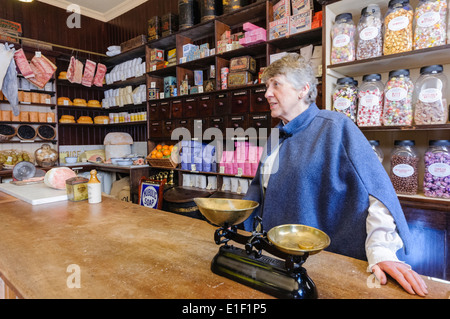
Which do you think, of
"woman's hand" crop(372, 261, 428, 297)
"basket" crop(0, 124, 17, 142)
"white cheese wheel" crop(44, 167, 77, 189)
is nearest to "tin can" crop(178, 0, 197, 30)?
"white cheese wheel" crop(44, 167, 77, 189)

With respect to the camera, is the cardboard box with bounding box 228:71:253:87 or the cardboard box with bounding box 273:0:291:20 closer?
the cardboard box with bounding box 273:0:291:20

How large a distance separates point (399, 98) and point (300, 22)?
3.99 ft

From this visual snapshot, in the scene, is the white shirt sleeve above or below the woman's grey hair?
below

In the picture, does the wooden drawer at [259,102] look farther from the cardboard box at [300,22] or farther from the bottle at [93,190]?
the bottle at [93,190]

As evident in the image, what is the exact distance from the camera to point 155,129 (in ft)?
13.3

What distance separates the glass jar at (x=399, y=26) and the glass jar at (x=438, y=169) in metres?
0.68

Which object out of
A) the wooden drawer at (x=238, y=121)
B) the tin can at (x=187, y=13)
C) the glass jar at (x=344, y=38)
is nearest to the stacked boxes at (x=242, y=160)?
the wooden drawer at (x=238, y=121)

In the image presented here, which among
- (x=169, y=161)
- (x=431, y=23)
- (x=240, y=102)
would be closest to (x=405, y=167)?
(x=431, y=23)

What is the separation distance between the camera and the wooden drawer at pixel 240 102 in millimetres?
2943

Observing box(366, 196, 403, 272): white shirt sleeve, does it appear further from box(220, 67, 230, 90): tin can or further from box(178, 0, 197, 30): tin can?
box(178, 0, 197, 30): tin can

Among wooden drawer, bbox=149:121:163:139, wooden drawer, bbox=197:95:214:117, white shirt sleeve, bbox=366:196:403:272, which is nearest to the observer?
white shirt sleeve, bbox=366:196:403:272

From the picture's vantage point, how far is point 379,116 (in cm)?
195

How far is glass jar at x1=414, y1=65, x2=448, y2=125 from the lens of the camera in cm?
172

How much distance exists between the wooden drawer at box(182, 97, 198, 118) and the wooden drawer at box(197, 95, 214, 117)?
0.07m
